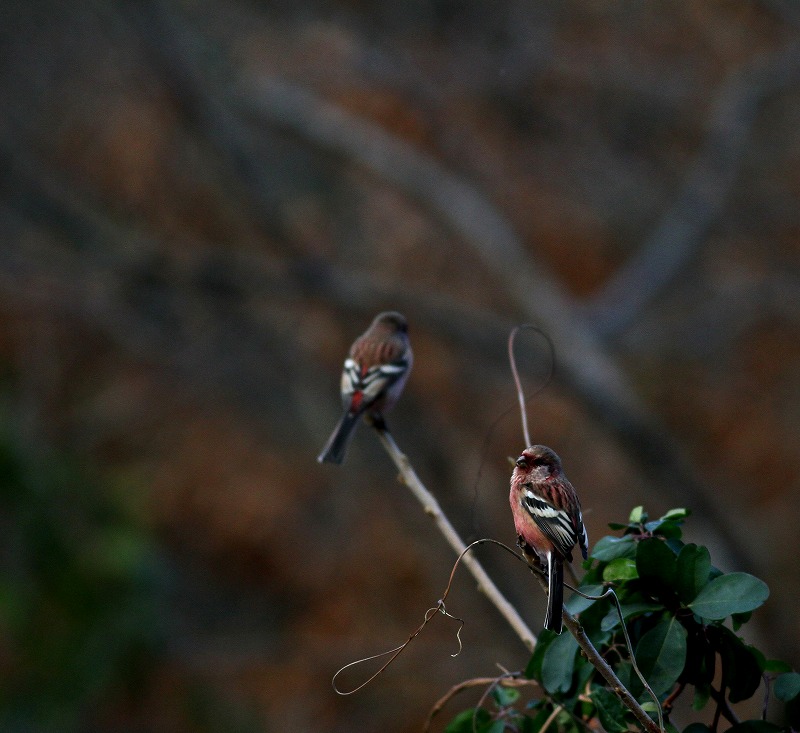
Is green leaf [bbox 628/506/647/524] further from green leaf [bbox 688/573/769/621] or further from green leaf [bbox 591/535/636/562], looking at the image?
green leaf [bbox 688/573/769/621]

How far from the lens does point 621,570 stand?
1.83 metres

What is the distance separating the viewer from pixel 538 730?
78.4 inches

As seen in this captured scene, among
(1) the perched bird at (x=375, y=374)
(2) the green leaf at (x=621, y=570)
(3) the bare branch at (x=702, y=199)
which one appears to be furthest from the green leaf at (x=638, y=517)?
(3) the bare branch at (x=702, y=199)

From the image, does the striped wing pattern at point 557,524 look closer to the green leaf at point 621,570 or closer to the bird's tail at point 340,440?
the green leaf at point 621,570

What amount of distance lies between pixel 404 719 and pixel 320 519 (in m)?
2.73

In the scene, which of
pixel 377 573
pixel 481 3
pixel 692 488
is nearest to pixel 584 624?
pixel 692 488

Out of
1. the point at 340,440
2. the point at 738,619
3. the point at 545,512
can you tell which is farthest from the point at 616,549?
the point at 340,440

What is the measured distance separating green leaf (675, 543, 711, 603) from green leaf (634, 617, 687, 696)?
0.19 feet

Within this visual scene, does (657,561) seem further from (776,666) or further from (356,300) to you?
(356,300)

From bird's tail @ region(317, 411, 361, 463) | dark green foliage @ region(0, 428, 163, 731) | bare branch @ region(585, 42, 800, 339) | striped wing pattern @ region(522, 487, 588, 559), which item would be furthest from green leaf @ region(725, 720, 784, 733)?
bare branch @ region(585, 42, 800, 339)

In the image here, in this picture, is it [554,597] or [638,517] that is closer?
[554,597]

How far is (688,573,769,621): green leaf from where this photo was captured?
5.49ft

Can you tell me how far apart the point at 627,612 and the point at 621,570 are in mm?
87

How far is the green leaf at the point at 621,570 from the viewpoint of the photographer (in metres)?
1.82
